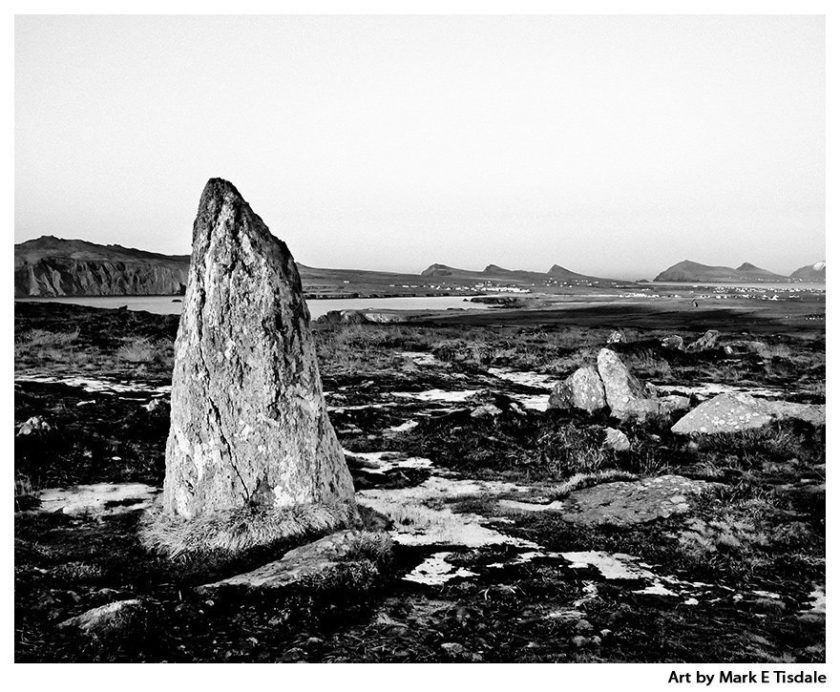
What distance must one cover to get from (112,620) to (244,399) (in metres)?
2.76

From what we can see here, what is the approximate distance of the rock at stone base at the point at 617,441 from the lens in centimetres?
1248

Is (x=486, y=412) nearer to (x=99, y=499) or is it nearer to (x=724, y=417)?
(x=724, y=417)

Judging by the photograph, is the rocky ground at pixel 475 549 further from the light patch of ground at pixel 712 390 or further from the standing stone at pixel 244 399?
the light patch of ground at pixel 712 390

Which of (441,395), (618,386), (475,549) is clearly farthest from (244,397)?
(441,395)

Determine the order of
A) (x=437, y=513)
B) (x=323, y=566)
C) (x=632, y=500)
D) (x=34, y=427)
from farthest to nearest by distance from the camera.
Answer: (x=34, y=427), (x=632, y=500), (x=437, y=513), (x=323, y=566)

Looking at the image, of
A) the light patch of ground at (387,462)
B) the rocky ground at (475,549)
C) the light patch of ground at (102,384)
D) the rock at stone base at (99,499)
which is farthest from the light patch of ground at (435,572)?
the light patch of ground at (102,384)

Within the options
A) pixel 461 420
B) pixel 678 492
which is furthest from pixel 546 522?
pixel 461 420

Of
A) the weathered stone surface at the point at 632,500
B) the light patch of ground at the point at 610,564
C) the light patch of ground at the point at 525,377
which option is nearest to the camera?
the light patch of ground at the point at 610,564

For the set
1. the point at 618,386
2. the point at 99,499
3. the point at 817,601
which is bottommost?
the point at 817,601

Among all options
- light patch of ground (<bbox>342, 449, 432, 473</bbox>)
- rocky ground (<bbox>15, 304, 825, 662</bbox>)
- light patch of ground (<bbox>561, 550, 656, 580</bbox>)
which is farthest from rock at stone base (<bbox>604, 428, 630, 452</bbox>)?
light patch of ground (<bbox>561, 550, 656, 580</bbox>)

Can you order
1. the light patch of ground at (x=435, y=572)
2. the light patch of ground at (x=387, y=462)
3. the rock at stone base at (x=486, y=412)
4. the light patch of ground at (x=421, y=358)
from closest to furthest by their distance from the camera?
the light patch of ground at (x=435, y=572)
the light patch of ground at (x=387, y=462)
the rock at stone base at (x=486, y=412)
the light patch of ground at (x=421, y=358)

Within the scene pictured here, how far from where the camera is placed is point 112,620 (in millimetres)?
5023

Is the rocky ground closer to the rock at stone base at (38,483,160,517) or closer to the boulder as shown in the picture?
the rock at stone base at (38,483,160,517)

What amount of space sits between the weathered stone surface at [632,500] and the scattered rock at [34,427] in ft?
31.7
